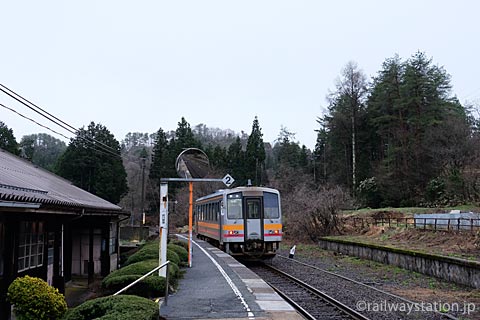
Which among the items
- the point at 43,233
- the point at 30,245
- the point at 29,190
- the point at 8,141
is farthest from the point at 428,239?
the point at 8,141

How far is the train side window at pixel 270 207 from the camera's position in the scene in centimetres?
1848

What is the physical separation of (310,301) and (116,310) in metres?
5.81

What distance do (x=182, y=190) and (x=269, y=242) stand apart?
138 feet

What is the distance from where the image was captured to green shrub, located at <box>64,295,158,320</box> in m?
5.99

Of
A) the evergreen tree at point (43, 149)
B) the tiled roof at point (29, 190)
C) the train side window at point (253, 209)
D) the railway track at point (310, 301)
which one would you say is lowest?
the railway track at point (310, 301)

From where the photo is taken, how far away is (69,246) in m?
15.1

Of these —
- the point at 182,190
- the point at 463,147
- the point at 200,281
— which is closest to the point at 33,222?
the point at 200,281

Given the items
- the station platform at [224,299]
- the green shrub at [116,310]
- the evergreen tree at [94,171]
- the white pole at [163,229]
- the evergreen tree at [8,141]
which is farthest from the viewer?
the evergreen tree at [94,171]

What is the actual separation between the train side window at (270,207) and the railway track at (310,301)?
3.47m

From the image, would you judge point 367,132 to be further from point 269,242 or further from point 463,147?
point 269,242

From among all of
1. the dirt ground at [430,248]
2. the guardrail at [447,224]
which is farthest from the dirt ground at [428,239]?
the guardrail at [447,224]

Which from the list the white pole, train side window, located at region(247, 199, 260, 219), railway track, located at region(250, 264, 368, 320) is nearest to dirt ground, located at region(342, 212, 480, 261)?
railway track, located at region(250, 264, 368, 320)

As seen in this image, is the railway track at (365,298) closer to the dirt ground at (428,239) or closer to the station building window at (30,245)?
the dirt ground at (428,239)

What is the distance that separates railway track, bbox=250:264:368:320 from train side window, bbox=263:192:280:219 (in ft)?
11.4
